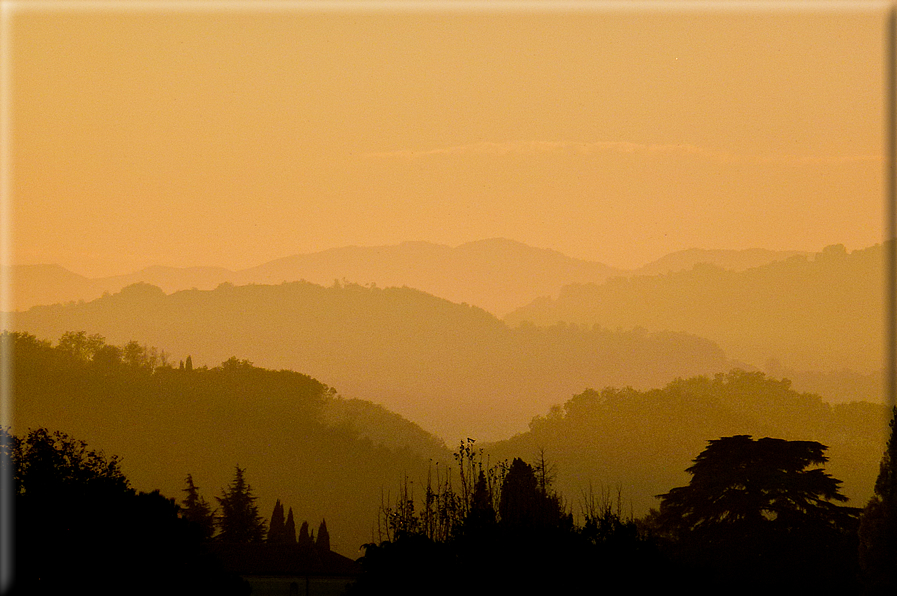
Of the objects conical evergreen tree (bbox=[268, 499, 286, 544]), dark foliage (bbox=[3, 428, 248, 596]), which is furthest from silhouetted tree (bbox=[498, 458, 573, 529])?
conical evergreen tree (bbox=[268, 499, 286, 544])

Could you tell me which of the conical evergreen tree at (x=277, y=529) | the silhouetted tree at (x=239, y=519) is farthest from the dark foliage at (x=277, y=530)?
the silhouetted tree at (x=239, y=519)

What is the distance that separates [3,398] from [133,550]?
2639 inches

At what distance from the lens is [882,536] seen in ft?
189

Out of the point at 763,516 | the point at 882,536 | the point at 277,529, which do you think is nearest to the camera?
the point at 882,536

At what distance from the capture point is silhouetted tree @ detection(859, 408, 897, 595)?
187 ft

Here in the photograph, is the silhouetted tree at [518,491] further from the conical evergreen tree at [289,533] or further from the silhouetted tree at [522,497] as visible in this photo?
the conical evergreen tree at [289,533]

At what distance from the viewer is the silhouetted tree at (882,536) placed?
5694 centimetres

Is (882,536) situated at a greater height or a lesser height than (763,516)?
greater

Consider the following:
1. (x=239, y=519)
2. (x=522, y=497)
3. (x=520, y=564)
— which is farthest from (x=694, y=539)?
(x=239, y=519)

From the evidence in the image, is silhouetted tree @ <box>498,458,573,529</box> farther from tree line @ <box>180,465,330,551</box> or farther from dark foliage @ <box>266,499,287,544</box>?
dark foliage @ <box>266,499,287,544</box>

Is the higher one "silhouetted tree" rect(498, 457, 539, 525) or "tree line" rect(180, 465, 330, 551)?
"silhouetted tree" rect(498, 457, 539, 525)

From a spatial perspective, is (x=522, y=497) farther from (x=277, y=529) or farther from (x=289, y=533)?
(x=277, y=529)

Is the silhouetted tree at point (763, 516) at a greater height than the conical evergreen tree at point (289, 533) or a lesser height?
greater

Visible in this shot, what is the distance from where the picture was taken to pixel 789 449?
78.7 m
